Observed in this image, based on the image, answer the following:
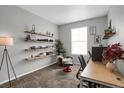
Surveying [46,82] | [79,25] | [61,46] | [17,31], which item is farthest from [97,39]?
[17,31]

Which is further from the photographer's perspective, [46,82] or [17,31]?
[17,31]

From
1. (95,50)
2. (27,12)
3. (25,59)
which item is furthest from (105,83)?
(27,12)

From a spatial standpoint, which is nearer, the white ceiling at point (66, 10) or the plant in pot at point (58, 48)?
the white ceiling at point (66, 10)

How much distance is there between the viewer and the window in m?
5.79

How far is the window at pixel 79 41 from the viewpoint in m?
5.79

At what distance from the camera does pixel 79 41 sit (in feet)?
19.6

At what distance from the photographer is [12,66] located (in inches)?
134

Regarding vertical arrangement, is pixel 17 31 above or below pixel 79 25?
below

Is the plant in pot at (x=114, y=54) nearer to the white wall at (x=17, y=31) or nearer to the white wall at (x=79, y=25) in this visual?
the white wall at (x=17, y=31)

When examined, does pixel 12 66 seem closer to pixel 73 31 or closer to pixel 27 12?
pixel 27 12

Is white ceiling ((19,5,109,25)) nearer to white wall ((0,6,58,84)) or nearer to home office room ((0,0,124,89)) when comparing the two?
home office room ((0,0,124,89))

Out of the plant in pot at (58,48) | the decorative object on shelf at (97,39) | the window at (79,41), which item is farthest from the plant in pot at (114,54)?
the plant in pot at (58,48)

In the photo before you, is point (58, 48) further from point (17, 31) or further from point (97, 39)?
point (17, 31)

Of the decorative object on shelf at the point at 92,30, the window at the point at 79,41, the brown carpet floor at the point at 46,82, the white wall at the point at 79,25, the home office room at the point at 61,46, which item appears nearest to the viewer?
the home office room at the point at 61,46
